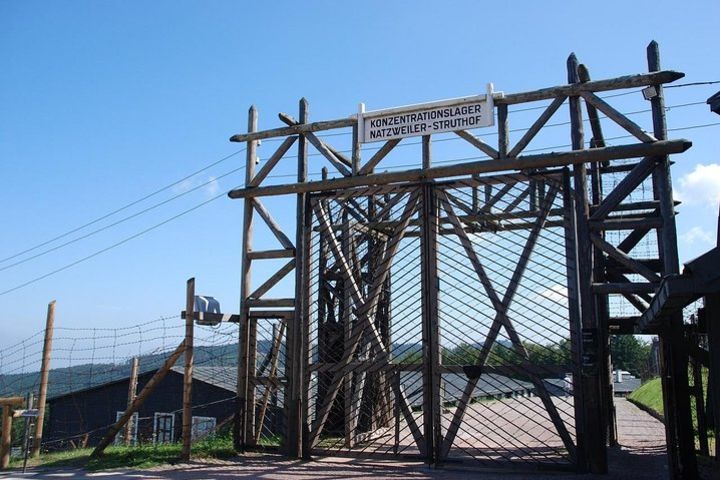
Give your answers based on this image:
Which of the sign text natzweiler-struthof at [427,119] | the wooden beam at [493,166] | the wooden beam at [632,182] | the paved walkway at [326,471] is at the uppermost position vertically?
the sign text natzweiler-struthof at [427,119]

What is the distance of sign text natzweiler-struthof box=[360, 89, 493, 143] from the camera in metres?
9.23

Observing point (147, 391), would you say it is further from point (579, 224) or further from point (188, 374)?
point (579, 224)

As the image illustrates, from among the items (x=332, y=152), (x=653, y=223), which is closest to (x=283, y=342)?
(x=332, y=152)

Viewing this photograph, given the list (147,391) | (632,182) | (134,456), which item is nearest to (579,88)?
(632,182)

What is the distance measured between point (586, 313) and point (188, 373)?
224 inches

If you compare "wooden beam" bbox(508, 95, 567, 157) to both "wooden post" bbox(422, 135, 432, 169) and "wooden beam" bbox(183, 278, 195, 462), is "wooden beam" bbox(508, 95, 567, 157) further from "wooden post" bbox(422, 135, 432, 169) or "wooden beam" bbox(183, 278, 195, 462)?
"wooden beam" bbox(183, 278, 195, 462)

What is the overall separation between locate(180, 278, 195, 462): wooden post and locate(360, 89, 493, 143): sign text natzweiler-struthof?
3571mm

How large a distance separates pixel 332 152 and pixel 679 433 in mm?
6809

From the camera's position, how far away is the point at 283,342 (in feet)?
34.2

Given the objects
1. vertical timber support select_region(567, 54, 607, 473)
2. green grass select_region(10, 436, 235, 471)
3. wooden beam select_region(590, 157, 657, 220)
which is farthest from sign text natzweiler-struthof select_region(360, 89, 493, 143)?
green grass select_region(10, 436, 235, 471)

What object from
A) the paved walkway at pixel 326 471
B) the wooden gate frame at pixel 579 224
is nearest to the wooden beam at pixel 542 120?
the wooden gate frame at pixel 579 224

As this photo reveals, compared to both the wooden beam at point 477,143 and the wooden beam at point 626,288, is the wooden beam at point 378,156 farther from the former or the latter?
the wooden beam at point 626,288

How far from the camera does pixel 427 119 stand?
31.3 ft

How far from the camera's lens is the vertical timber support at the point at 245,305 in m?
10.2
